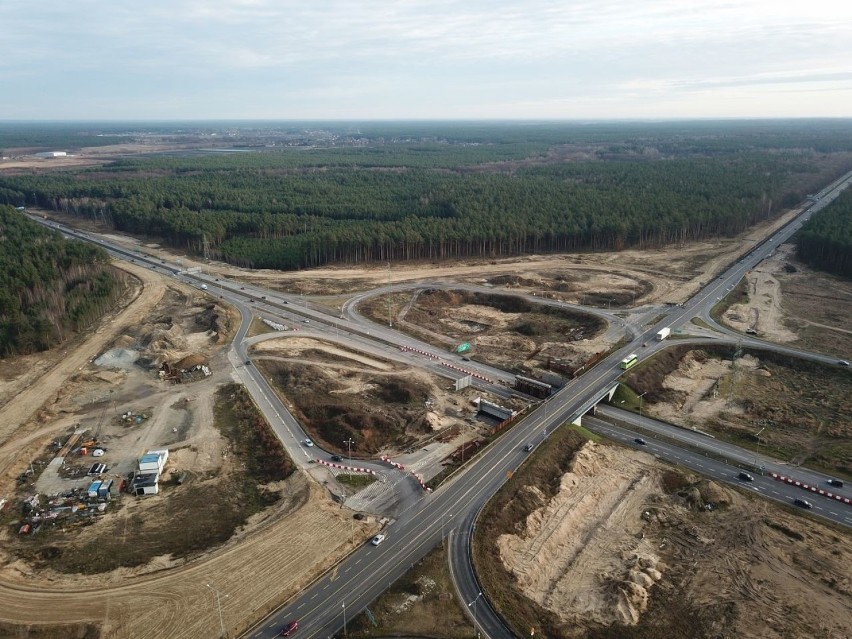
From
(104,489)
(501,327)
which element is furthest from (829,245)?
(104,489)

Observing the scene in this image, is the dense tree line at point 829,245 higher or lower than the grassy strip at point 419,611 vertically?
higher

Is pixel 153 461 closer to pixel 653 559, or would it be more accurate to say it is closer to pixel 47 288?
pixel 653 559

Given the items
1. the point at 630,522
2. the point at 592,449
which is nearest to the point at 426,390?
the point at 592,449

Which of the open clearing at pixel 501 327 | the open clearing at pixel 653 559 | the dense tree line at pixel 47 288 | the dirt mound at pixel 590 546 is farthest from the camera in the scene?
the dense tree line at pixel 47 288

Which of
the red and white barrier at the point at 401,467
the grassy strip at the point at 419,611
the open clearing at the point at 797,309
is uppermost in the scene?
the grassy strip at the point at 419,611

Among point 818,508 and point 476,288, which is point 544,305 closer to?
point 476,288

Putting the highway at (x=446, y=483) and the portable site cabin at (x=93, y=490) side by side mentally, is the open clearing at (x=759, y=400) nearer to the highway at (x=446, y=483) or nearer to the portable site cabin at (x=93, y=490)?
the highway at (x=446, y=483)

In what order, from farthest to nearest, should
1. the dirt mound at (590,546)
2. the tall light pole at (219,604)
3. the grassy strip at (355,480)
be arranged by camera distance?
the grassy strip at (355,480)
the dirt mound at (590,546)
the tall light pole at (219,604)

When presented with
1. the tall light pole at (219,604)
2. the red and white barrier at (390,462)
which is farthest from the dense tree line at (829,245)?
the tall light pole at (219,604)

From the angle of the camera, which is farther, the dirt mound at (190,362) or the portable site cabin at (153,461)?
the dirt mound at (190,362)
